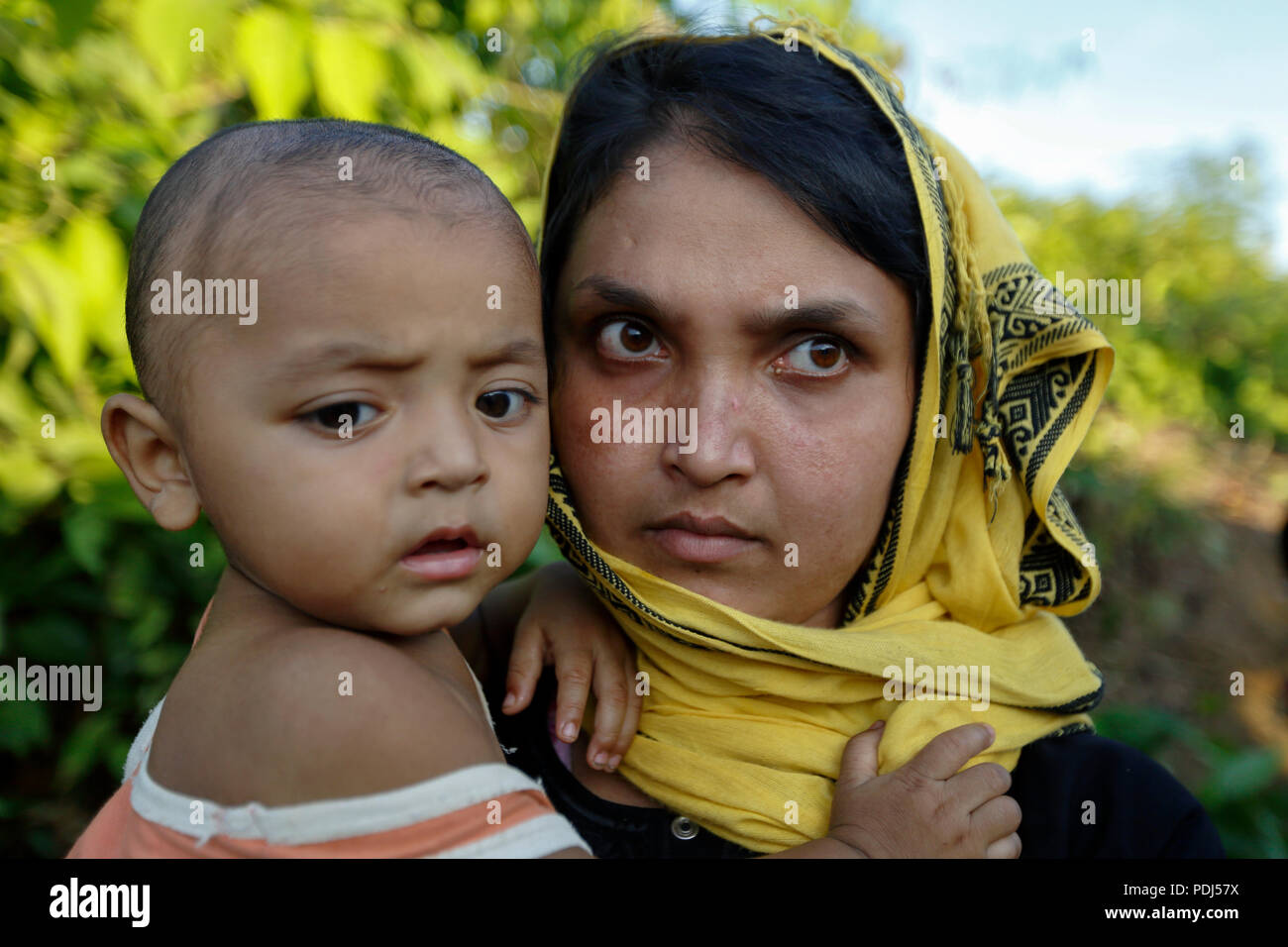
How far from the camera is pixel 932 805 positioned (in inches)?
54.2

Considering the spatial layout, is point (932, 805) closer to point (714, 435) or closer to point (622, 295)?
point (714, 435)

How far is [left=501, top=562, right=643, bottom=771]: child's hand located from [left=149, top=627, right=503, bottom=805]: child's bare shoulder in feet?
1.30

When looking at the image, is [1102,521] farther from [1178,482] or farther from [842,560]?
[842,560]

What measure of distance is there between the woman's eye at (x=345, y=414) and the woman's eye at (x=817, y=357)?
678 millimetres

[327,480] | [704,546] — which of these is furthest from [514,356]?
[704,546]

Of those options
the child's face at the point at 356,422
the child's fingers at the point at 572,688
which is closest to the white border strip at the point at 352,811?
the child's face at the point at 356,422

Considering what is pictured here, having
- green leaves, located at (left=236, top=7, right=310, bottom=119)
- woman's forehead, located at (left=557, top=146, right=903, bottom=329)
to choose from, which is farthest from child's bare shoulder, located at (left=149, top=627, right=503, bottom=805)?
green leaves, located at (left=236, top=7, right=310, bottom=119)

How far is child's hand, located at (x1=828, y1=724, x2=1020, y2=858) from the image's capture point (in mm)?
1351

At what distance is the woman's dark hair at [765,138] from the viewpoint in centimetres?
155

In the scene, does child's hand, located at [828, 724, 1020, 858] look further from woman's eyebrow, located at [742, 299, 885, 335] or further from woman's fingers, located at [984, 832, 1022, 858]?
woman's eyebrow, located at [742, 299, 885, 335]

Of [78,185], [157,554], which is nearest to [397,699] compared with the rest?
[78,185]

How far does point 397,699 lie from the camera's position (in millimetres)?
1145

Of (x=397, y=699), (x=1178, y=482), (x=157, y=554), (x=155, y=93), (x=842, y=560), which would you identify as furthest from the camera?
(x=1178, y=482)
